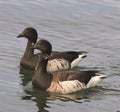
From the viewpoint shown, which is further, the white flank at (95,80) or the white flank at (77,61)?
the white flank at (77,61)

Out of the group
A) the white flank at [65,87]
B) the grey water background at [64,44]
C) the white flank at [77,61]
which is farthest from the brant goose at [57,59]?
the white flank at [65,87]

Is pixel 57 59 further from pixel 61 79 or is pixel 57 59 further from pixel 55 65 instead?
pixel 61 79

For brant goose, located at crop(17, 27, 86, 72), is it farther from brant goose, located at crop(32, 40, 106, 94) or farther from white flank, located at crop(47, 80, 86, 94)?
white flank, located at crop(47, 80, 86, 94)

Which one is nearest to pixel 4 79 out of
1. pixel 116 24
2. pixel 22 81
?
pixel 22 81

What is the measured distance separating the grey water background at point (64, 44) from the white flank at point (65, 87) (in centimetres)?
26

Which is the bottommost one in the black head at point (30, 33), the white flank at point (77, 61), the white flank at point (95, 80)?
the white flank at point (95, 80)

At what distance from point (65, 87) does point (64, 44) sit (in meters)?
4.65

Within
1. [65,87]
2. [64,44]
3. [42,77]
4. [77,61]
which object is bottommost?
[65,87]

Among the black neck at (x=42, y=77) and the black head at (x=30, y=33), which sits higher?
the black head at (x=30, y=33)

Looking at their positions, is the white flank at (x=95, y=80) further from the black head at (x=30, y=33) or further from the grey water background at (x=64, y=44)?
the black head at (x=30, y=33)

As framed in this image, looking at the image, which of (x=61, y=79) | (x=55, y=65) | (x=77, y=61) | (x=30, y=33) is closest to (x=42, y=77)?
(x=61, y=79)

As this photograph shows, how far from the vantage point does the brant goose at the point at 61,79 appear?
18.7 m

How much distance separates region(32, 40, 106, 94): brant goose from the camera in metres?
18.7

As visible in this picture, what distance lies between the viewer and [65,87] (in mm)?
18656
